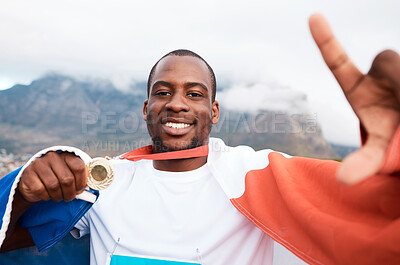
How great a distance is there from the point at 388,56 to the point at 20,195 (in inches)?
92.9

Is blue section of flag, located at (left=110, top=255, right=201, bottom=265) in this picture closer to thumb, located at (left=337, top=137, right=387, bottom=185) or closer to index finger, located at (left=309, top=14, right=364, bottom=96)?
thumb, located at (left=337, top=137, right=387, bottom=185)

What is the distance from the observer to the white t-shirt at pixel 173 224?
8.54 ft

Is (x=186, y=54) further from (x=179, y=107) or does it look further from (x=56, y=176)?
(x=56, y=176)

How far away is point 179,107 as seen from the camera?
3146 millimetres

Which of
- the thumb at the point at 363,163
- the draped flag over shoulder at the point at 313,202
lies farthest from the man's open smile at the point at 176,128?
the thumb at the point at 363,163

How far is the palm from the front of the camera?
3.95ft

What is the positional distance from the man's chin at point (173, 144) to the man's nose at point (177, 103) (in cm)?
35

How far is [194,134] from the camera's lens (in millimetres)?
3266

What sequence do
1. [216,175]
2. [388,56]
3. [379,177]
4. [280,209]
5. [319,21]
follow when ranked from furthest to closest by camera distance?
[216,175] < [280,209] < [379,177] < [319,21] < [388,56]

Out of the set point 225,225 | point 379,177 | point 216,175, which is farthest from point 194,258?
point 379,177

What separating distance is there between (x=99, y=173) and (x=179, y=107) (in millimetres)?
1360

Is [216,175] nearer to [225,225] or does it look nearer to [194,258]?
[225,225]

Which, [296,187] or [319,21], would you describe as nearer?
[319,21]

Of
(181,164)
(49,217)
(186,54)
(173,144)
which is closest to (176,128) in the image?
(173,144)
